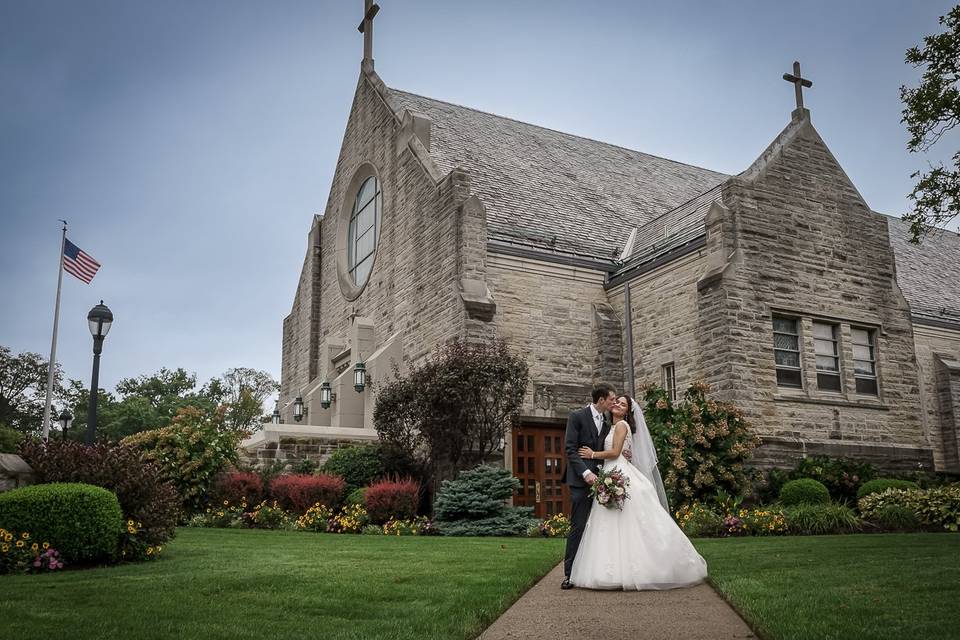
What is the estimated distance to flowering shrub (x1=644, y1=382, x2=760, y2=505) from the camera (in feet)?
53.2

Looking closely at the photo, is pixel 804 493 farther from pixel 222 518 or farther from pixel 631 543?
pixel 222 518

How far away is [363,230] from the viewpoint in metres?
27.8

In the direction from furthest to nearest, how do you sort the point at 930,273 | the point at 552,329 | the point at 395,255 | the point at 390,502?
the point at 930,273 < the point at 395,255 < the point at 552,329 < the point at 390,502

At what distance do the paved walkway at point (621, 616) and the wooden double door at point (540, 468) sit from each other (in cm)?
1228

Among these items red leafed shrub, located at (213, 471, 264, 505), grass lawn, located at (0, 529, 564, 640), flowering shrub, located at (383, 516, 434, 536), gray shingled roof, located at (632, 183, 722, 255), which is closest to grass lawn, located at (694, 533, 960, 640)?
grass lawn, located at (0, 529, 564, 640)

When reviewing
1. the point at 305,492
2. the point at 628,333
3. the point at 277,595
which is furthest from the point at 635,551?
the point at 628,333

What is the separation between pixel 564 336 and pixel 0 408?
43.5m

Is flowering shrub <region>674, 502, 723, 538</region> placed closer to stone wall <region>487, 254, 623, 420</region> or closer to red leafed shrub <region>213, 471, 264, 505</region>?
stone wall <region>487, 254, 623, 420</region>

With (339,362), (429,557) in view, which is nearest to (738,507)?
(429,557)

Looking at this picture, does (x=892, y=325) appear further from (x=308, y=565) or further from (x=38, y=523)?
(x=38, y=523)

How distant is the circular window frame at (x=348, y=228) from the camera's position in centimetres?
2711

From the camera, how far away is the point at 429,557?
10.4 m

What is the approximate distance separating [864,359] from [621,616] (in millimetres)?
16053

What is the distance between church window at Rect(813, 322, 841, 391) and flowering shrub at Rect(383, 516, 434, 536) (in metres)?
9.55
